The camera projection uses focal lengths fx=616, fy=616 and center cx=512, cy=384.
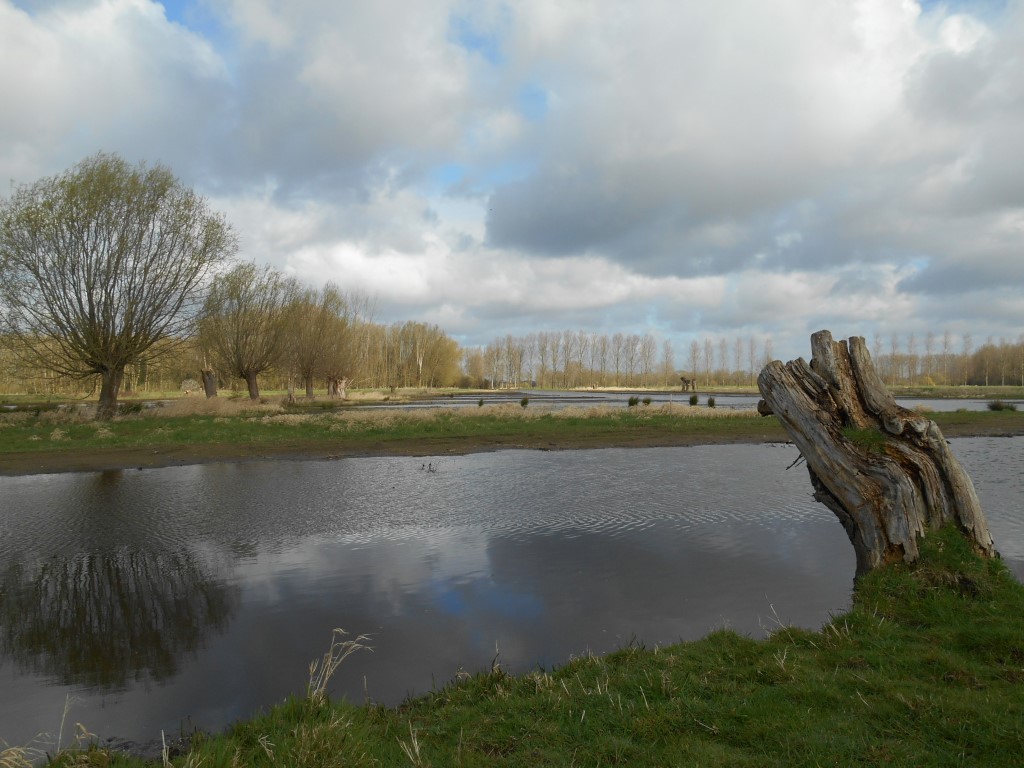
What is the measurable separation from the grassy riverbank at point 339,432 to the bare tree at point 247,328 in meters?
12.0

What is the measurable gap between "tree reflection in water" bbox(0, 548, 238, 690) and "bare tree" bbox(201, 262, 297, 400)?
136ft

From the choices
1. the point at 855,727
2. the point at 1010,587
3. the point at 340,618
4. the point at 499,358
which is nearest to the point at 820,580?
the point at 1010,587

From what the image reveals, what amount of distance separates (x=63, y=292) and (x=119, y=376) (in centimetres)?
495

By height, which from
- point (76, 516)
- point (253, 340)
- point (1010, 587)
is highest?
point (253, 340)

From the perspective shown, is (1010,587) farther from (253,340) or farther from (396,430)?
(253,340)

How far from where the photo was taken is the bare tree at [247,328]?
47844 mm

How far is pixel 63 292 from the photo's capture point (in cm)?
3073

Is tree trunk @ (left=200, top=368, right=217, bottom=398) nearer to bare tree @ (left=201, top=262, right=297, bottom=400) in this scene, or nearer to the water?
bare tree @ (left=201, top=262, right=297, bottom=400)

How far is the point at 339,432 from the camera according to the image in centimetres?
2700

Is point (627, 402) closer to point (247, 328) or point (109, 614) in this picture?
point (247, 328)

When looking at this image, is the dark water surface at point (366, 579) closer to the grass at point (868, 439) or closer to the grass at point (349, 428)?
the grass at point (868, 439)

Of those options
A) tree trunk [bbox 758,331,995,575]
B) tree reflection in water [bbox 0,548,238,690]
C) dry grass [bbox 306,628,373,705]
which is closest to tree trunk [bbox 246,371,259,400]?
tree reflection in water [bbox 0,548,238,690]

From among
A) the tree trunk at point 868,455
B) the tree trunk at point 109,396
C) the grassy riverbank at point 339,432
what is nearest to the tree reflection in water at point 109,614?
the tree trunk at point 868,455

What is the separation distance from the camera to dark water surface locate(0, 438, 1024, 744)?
18.4 ft
